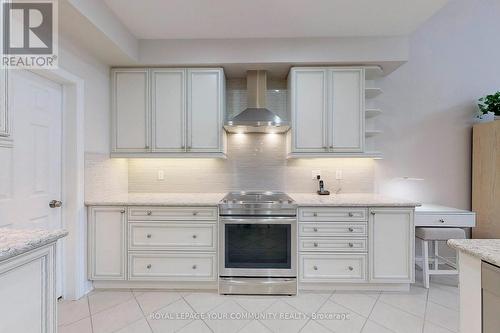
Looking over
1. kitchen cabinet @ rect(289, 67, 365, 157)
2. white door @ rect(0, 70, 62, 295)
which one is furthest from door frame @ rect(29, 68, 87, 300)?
kitchen cabinet @ rect(289, 67, 365, 157)

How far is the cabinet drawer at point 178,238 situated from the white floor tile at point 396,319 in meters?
1.60

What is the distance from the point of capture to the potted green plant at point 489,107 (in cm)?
288

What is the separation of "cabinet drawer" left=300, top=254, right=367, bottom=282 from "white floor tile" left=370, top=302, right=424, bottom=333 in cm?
32

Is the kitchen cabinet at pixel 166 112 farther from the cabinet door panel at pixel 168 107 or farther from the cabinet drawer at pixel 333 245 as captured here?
the cabinet drawer at pixel 333 245

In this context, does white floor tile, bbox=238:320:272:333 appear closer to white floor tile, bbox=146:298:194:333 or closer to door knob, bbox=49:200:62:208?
white floor tile, bbox=146:298:194:333

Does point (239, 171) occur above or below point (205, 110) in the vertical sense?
below

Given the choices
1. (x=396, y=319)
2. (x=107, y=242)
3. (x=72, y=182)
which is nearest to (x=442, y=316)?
(x=396, y=319)

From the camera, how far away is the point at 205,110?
111 inches

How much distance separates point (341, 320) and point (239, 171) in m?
1.92

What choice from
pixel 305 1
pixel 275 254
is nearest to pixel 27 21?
pixel 305 1

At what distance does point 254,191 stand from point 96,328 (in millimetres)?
2028

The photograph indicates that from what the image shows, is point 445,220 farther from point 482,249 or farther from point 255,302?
point 255,302

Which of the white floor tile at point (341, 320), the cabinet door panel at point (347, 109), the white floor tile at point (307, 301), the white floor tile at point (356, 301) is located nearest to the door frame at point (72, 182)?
the white floor tile at point (307, 301)

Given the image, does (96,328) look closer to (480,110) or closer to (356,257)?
(356,257)
